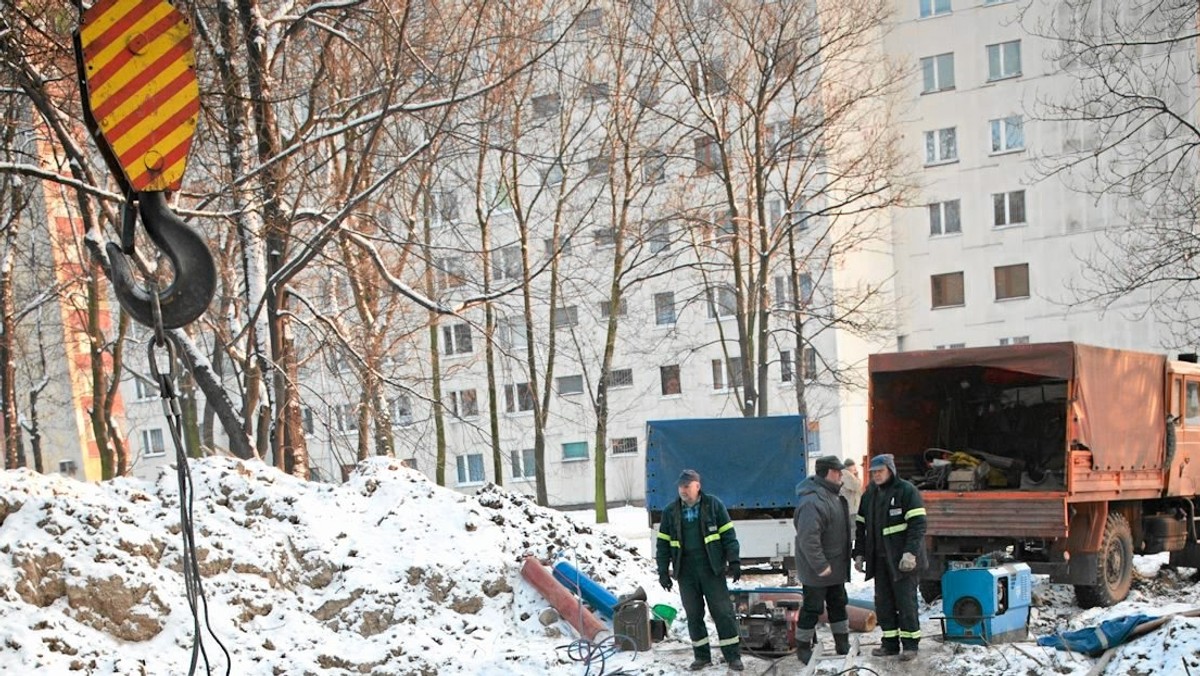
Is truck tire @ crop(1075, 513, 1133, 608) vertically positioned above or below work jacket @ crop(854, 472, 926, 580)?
below

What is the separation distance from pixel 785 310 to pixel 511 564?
14808 millimetres

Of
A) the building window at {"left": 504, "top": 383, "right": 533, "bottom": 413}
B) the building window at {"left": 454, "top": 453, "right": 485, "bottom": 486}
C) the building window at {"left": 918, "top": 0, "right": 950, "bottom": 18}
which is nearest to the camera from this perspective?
the building window at {"left": 918, "top": 0, "right": 950, "bottom": 18}

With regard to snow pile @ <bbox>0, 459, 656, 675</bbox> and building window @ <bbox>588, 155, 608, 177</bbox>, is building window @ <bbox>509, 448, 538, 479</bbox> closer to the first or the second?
building window @ <bbox>588, 155, 608, 177</bbox>

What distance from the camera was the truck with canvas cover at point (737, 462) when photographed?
15203 millimetres

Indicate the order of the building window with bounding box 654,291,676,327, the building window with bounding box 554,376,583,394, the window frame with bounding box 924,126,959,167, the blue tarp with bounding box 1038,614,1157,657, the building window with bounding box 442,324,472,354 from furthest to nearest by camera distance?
the building window with bounding box 554,376,583,394 → the window frame with bounding box 924,126,959,167 → the building window with bounding box 442,324,472,354 → the building window with bounding box 654,291,676,327 → the blue tarp with bounding box 1038,614,1157,657

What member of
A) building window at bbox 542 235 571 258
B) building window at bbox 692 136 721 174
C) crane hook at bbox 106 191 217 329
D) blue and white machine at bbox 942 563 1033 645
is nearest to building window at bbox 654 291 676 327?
building window at bbox 692 136 721 174

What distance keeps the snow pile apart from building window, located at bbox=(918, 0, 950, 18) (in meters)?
30.5

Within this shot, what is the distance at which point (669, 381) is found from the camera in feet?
128

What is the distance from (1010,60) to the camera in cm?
3794

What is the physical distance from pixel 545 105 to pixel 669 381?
495 inches

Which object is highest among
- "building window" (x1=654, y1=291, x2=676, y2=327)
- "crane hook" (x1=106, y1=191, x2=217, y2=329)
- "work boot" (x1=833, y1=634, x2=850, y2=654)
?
"building window" (x1=654, y1=291, x2=676, y2=327)

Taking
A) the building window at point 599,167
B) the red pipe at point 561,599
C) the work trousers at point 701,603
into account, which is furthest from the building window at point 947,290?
the work trousers at point 701,603

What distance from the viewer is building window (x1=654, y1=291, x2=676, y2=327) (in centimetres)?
3753

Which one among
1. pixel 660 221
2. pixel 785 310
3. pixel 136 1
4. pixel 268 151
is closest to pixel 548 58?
pixel 660 221
